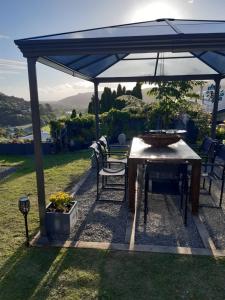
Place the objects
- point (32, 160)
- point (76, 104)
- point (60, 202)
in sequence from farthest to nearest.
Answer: point (76, 104)
point (32, 160)
point (60, 202)

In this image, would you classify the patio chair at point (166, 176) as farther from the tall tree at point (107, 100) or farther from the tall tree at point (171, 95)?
the tall tree at point (107, 100)

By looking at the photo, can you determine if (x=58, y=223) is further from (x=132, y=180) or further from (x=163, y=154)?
(x=163, y=154)

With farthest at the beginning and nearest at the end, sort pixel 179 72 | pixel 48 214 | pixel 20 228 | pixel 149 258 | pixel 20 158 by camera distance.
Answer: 1. pixel 20 158
2. pixel 179 72
3. pixel 20 228
4. pixel 48 214
5. pixel 149 258

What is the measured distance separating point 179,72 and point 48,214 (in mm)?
5639

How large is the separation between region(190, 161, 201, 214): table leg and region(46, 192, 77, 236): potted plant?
2085 mm

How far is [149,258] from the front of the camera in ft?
10.1

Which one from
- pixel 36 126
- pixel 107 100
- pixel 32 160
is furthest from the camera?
pixel 107 100

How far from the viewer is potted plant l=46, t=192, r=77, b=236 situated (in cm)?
359

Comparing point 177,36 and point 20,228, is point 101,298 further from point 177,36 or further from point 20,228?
point 177,36

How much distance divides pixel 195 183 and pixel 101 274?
2.26 m

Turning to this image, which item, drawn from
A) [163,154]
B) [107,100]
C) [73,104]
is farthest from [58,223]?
[73,104]

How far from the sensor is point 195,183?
13.7 feet

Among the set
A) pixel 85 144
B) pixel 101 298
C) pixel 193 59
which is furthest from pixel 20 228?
pixel 85 144

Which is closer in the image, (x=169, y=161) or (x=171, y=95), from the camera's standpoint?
(x=169, y=161)
